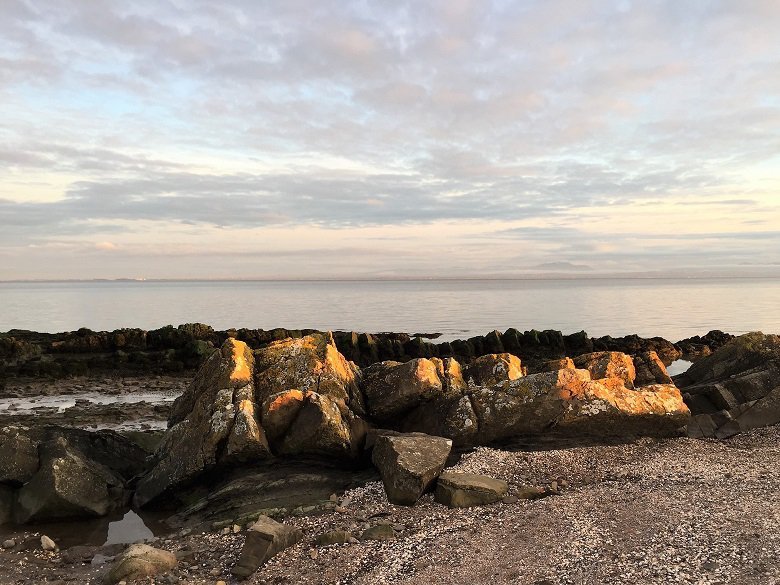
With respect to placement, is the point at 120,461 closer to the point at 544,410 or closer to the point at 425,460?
the point at 425,460

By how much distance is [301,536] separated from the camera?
35.6 feet

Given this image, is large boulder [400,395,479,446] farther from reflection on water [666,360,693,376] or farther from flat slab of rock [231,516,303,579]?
reflection on water [666,360,693,376]

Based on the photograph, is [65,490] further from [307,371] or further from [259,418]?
[307,371]

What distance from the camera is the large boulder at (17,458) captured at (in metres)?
14.0

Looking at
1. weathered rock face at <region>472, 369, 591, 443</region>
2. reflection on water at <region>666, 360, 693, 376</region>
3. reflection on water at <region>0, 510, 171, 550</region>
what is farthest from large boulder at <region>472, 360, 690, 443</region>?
reflection on water at <region>666, 360, 693, 376</region>

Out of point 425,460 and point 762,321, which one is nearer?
point 425,460

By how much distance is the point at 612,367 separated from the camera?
702 inches

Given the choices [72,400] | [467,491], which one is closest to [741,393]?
[467,491]

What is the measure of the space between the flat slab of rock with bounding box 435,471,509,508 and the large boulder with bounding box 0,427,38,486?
33.6ft

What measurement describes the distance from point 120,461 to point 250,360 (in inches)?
189

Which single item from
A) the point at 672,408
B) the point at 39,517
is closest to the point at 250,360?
the point at 39,517

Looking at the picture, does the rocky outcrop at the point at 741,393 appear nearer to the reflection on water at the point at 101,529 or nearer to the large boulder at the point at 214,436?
the large boulder at the point at 214,436

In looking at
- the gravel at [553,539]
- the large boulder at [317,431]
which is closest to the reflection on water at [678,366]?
the gravel at [553,539]

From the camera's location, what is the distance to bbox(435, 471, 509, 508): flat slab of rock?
1194cm
